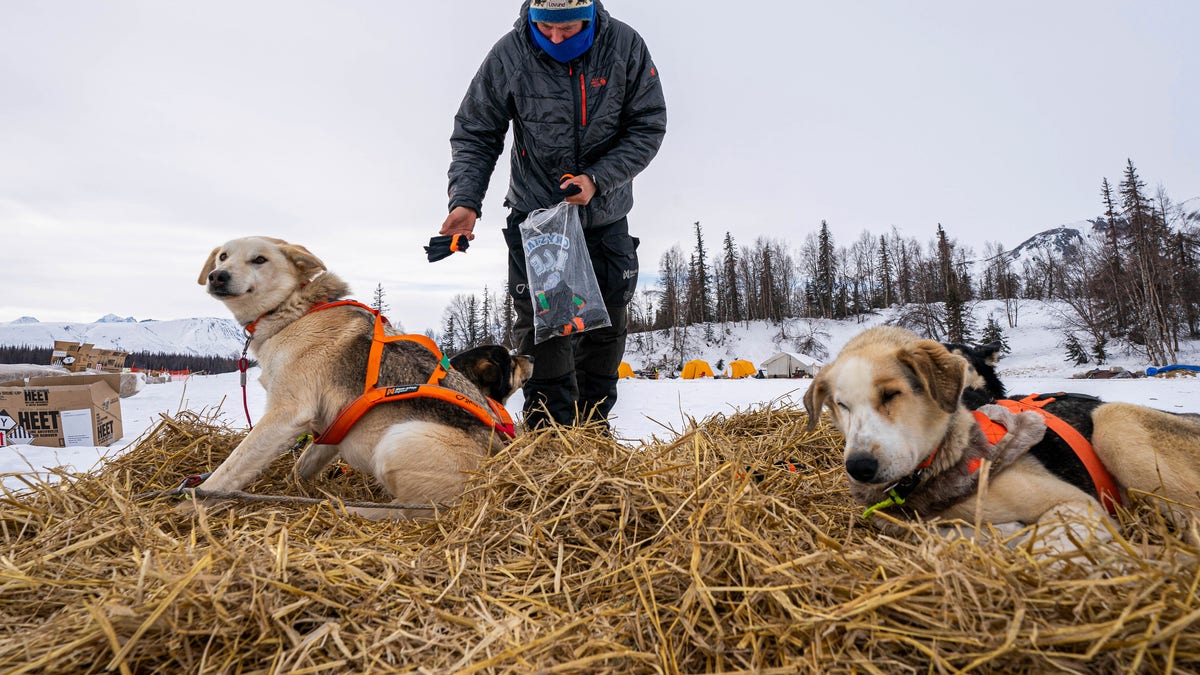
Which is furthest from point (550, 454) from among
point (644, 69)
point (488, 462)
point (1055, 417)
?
point (644, 69)

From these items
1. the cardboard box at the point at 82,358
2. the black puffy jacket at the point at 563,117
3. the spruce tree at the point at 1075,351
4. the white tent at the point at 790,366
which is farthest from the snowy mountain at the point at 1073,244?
the cardboard box at the point at 82,358

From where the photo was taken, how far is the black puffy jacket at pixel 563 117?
4.36 meters

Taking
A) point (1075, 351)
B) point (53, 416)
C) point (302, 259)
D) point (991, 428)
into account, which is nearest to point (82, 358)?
point (53, 416)

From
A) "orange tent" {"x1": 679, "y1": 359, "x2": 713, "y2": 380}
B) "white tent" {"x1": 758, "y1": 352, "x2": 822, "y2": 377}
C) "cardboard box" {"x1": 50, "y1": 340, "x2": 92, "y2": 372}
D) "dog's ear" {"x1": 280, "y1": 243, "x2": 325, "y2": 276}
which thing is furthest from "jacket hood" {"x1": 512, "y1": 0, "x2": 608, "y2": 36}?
"white tent" {"x1": 758, "y1": 352, "x2": 822, "y2": 377}

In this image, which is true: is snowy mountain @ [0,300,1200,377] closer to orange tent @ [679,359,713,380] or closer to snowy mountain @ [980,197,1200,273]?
snowy mountain @ [980,197,1200,273]

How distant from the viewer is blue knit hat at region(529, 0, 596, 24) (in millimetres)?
3988

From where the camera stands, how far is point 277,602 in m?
1.45

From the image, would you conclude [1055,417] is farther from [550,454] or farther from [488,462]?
[488,462]

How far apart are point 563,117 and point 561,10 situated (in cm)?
76

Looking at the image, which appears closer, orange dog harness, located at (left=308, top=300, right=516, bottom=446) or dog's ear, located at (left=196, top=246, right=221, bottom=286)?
orange dog harness, located at (left=308, top=300, right=516, bottom=446)

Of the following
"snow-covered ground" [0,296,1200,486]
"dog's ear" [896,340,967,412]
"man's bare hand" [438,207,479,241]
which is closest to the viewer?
→ "dog's ear" [896,340,967,412]

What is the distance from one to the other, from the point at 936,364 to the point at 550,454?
1.83 m

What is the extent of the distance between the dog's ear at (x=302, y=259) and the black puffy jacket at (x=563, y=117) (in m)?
1.18

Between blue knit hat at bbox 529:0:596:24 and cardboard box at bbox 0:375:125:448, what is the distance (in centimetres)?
588
